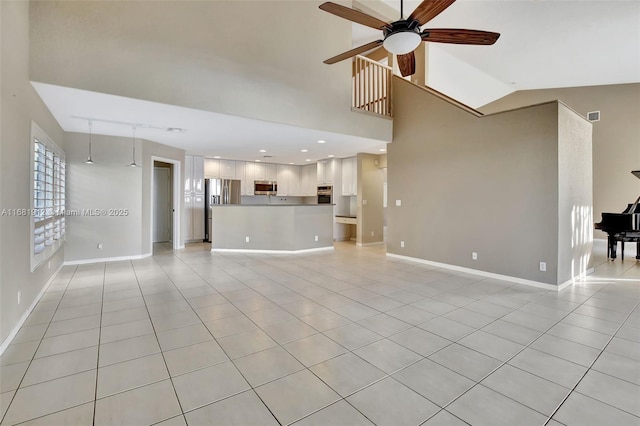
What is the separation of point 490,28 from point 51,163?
7604 mm

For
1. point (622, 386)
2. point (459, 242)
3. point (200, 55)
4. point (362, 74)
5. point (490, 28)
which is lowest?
point (622, 386)

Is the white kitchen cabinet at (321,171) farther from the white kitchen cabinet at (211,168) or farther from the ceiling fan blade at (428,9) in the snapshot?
the ceiling fan blade at (428,9)

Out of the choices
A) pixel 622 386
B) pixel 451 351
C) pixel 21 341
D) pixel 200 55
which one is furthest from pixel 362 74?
pixel 21 341

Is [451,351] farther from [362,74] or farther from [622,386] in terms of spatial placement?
[362,74]

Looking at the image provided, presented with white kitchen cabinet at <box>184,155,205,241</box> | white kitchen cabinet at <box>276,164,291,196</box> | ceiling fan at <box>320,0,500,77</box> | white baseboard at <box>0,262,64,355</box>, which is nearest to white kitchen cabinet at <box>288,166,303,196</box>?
white kitchen cabinet at <box>276,164,291,196</box>

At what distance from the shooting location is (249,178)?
9203mm

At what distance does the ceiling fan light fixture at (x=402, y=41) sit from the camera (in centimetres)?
275

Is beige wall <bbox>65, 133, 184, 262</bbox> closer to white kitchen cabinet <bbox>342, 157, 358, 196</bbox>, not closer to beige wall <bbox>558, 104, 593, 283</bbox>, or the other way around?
white kitchen cabinet <bbox>342, 157, 358, 196</bbox>

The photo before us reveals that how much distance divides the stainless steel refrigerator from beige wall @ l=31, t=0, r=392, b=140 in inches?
175

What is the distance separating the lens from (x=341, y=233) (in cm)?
897

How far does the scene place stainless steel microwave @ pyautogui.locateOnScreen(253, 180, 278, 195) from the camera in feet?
30.5

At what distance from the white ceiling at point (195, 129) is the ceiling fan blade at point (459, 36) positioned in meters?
2.59

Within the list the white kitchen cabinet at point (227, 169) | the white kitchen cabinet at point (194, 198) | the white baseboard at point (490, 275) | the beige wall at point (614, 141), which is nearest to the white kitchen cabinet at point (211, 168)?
the white kitchen cabinet at point (227, 169)

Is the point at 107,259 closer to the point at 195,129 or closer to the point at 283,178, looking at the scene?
the point at 195,129
